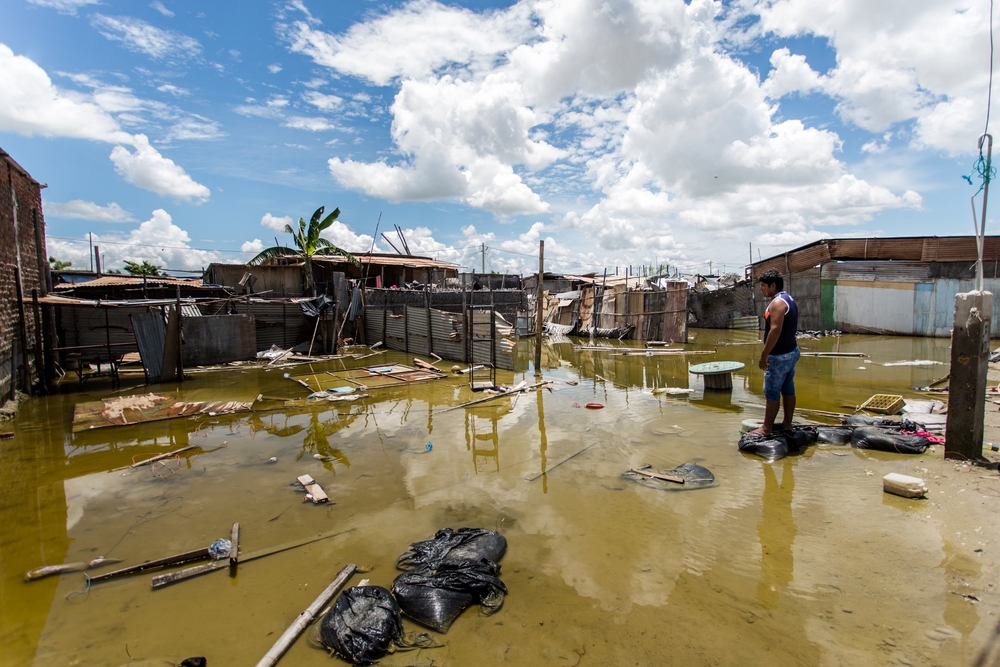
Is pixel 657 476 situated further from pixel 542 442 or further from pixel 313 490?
pixel 313 490

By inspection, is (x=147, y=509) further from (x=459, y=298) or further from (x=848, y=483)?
(x=459, y=298)

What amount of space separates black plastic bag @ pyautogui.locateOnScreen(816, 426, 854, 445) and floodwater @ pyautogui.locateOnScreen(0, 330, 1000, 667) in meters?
0.53

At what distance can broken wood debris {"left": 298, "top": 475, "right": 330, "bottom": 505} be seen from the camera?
5109 millimetres

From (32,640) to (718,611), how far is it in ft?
15.2

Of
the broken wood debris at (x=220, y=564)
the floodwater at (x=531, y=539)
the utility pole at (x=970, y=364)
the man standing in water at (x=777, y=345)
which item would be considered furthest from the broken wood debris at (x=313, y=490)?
the utility pole at (x=970, y=364)

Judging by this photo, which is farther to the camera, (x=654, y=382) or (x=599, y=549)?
(x=654, y=382)

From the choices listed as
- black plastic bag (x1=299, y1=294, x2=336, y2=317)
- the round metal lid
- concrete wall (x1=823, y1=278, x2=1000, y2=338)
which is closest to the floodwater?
the round metal lid

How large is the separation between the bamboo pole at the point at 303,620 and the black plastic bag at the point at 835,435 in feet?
20.8

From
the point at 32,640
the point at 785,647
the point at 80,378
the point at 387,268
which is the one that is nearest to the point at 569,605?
the point at 785,647

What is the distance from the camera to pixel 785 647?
2.89 m

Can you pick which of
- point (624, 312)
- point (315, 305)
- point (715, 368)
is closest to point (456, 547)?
point (715, 368)

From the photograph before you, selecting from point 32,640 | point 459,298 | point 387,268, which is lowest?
point 32,640

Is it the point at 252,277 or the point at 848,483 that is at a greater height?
the point at 252,277

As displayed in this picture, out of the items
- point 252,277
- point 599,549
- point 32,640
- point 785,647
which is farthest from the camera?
point 252,277
